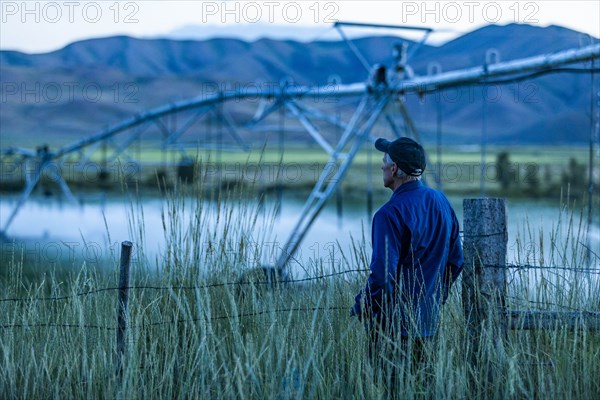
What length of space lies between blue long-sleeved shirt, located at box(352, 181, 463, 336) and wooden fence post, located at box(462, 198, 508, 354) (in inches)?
7.3

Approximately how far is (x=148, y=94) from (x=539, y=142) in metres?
72.3

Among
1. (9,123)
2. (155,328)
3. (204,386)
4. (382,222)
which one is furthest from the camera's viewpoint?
(9,123)

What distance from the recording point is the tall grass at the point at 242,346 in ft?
20.4

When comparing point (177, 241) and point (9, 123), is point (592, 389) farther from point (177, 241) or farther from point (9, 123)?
point (9, 123)

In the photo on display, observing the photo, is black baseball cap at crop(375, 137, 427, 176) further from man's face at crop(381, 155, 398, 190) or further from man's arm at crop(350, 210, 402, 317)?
man's arm at crop(350, 210, 402, 317)

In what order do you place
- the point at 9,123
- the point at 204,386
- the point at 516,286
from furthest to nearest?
the point at 9,123, the point at 516,286, the point at 204,386

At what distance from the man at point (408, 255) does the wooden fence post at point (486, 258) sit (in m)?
0.19

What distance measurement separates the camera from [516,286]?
7.45 metres

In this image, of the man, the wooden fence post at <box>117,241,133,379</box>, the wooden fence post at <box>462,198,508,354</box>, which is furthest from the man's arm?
the wooden fence post at <box>117,241,133,379</box>

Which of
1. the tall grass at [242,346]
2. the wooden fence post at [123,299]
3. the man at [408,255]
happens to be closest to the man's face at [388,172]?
the man at [408,255]

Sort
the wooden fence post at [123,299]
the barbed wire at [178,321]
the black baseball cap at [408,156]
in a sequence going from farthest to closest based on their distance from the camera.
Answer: the barbed wire at [178,321] < the wooden fence post at [123,299] < the black baseball cap at [408,156]

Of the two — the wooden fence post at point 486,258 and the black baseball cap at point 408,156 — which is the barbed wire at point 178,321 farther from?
the black baseball cap at point 408,156

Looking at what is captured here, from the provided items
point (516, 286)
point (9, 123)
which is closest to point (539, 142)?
point (9, 123)

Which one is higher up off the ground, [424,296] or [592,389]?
[424,296]
